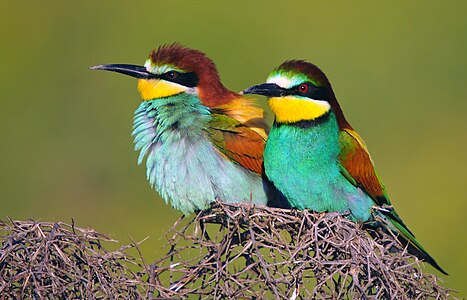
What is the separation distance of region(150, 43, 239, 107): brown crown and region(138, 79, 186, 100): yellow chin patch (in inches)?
2.4

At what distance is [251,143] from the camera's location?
122 inches

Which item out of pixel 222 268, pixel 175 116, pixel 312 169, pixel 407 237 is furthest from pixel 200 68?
pixel 222 268

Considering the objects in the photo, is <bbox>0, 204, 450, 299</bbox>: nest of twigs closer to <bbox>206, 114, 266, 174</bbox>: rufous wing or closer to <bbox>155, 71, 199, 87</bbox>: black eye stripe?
<bbox>206, 114, 266, 174</bbox>: rufous wing

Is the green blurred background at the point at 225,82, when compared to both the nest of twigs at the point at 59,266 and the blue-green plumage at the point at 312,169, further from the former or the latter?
the nest of twigs at the point at 59,266

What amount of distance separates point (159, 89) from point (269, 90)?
17.2 inches

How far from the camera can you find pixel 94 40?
225 inches

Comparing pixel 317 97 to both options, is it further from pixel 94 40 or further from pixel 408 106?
pixel 94 40

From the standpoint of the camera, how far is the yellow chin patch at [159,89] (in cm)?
317

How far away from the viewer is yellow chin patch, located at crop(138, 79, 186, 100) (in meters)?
3.17

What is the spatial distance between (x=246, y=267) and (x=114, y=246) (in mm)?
2115

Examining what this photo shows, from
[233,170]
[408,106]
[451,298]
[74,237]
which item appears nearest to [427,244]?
[408,106]

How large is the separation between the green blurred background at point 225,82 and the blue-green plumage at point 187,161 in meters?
1.21

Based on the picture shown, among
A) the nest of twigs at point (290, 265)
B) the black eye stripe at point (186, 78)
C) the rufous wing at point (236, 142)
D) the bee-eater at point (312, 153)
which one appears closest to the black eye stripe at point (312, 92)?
the bee-eater at point (312, 153)

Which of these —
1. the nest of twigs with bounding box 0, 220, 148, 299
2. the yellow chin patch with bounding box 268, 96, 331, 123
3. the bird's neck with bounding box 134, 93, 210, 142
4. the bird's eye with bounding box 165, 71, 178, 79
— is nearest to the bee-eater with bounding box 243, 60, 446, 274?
the yellow chin patch with bounding box 268, 96, 331, 123
